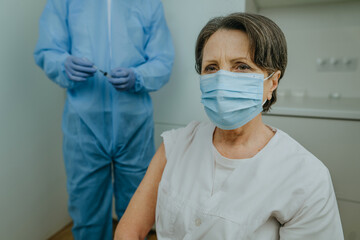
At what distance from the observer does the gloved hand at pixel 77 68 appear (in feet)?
3.91

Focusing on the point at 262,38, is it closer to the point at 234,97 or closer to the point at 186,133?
the point at 234,97

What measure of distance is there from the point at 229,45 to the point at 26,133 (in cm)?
136

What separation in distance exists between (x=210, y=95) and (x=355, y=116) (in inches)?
41.6

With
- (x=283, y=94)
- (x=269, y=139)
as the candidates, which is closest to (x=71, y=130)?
(x=269, y=139)

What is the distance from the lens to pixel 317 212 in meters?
0.70

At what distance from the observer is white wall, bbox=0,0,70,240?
1.44 meters

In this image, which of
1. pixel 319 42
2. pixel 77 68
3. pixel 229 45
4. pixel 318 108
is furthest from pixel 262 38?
pixel 319 42

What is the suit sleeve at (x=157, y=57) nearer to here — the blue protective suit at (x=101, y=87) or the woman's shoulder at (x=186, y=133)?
the blue protective suit at (x=101, y=87)

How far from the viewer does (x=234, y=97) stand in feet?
2.72

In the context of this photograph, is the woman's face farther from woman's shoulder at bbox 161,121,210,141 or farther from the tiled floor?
the tiled floor

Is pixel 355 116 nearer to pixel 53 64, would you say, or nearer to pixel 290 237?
pixel 290 237

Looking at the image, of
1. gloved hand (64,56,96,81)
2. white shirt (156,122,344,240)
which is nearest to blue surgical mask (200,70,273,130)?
white shirt (156,122,344,240)

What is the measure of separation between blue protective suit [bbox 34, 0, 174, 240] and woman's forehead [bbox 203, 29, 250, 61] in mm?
516

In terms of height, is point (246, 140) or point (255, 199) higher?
point (246, 140)
